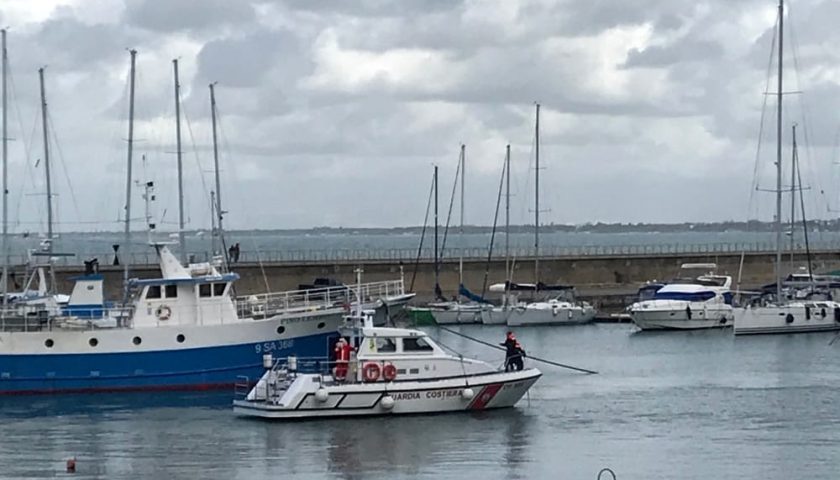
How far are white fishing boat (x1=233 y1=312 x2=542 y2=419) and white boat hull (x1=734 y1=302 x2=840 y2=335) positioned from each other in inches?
1126

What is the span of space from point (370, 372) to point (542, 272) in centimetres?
4569

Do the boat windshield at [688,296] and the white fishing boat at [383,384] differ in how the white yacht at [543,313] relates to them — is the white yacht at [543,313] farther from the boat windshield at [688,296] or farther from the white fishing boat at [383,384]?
the white fishing boat at [383,384]

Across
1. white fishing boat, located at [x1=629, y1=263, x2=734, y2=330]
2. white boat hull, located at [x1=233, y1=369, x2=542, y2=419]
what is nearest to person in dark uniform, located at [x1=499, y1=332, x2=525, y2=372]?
white boat hull, located at [x1=233, y1=369, x2=542, y2=419]

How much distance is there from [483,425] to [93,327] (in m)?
14.3

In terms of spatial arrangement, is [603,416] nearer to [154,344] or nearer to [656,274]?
[154,344]

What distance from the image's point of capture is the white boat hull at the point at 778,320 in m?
69.3

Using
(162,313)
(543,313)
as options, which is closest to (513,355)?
(162,313)

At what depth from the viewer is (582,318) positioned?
77875mm

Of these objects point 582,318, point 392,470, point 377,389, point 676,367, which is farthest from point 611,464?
point 582,318

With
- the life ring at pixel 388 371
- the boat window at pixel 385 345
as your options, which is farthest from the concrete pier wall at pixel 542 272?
the life ring at pixel 388 371

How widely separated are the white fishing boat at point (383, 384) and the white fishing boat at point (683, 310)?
3179cm

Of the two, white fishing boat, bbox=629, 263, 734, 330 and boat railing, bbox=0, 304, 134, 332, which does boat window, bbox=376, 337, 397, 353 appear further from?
white fishing boat, bbox=629, 263, 734, 330

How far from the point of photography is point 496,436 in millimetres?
39875

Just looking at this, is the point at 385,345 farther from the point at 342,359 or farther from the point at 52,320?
the point at 52,320
